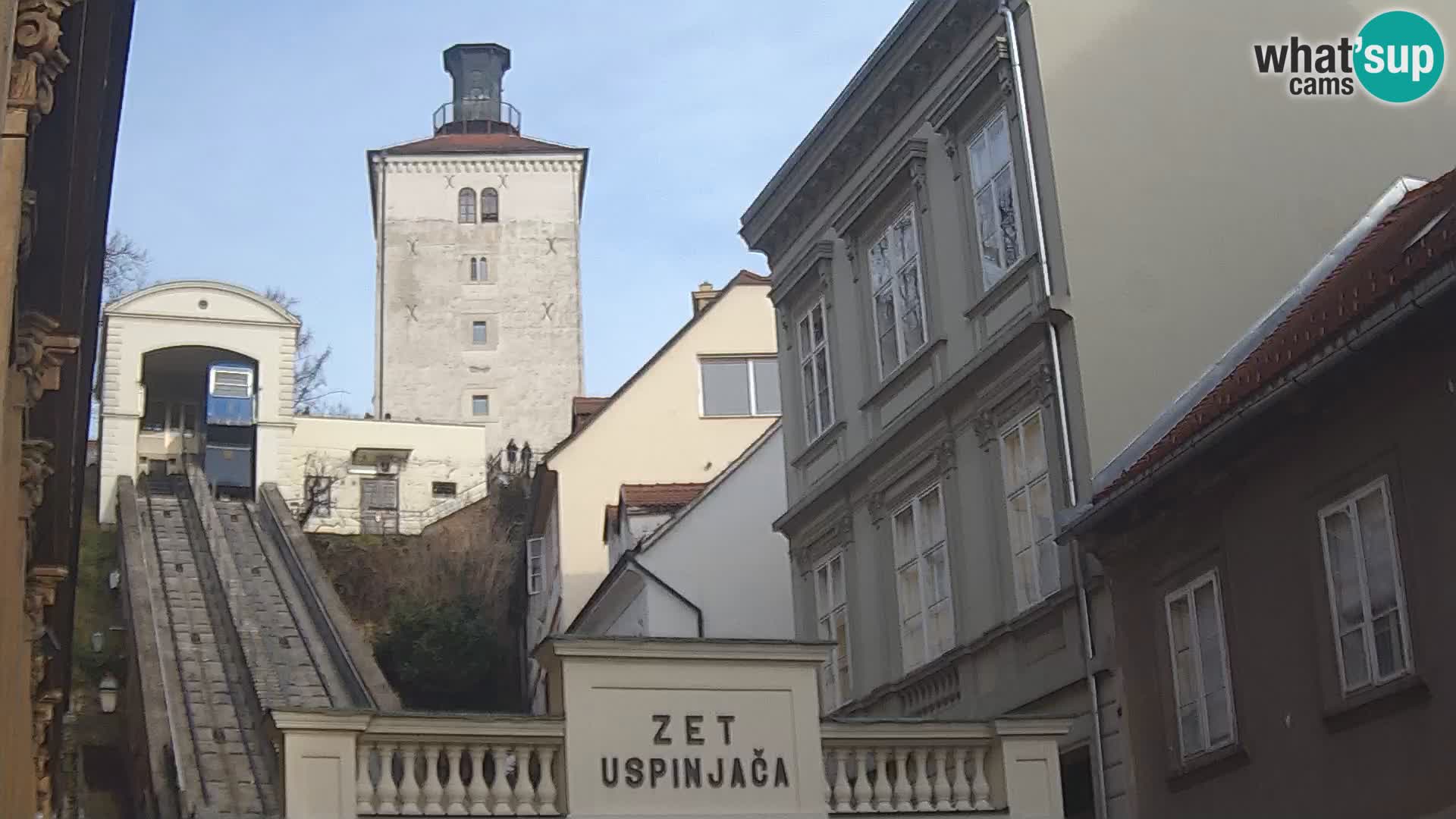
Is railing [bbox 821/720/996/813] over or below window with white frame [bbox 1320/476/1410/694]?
below

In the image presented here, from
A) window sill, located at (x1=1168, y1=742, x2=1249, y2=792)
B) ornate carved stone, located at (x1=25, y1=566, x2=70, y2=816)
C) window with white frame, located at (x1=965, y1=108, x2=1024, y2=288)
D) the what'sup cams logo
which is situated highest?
the what'sup cams logo

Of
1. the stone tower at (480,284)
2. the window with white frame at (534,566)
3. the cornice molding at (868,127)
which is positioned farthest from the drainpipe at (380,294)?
the cornice molding at (868,127)

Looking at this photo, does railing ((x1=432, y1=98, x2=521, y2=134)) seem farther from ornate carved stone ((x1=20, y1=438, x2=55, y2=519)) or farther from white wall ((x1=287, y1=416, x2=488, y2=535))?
ornate carved stone ((x1=20, y1=438, x2=55, y2=519))

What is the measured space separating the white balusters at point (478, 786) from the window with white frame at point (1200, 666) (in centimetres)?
599

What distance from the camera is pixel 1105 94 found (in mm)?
19953

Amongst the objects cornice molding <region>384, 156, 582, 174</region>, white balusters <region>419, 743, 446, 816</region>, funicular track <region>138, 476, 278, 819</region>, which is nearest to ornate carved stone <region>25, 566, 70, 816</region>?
funicular track <region>138, 476, 278, 819</region>

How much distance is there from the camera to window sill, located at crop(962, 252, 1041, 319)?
19625 mm

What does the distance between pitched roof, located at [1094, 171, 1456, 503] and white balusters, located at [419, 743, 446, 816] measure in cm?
645

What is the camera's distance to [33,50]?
31.5 ft

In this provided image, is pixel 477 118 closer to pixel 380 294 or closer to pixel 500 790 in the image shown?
pixel 380 294

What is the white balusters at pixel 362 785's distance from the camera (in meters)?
14.1

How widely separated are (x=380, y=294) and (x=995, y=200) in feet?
207

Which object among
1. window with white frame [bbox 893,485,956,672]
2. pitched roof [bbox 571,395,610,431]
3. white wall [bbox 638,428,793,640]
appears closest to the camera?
window with white frame [bbox 893,485,956,672]

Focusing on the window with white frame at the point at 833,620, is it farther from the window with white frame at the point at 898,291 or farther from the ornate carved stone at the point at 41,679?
the ornate carved stone at the point at 41,679
